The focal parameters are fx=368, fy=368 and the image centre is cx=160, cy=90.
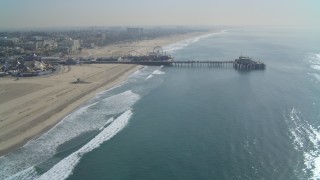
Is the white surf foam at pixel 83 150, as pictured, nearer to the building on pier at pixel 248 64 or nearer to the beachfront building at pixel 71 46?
the building on pier at pixel 248 64

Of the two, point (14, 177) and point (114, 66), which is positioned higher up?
point (114, 66)

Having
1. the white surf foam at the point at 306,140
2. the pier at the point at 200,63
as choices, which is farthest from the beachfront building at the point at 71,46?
the white surf foam at the point at 306,140

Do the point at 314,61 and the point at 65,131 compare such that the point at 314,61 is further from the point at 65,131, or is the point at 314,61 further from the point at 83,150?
the point at 83,150

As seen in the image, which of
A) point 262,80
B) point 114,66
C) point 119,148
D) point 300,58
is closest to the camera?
point 119,148

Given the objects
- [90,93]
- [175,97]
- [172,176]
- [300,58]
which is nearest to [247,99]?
[175,97]

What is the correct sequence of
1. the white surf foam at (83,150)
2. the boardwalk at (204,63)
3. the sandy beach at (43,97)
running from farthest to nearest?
the boardwalk at (204,63), the sandy beach at (43,97), the white surf foam at (83,150)

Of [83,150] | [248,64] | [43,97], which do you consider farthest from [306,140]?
[248,64]

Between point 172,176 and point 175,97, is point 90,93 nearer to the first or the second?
point 175,97
